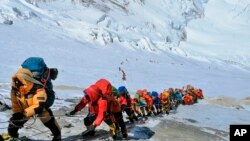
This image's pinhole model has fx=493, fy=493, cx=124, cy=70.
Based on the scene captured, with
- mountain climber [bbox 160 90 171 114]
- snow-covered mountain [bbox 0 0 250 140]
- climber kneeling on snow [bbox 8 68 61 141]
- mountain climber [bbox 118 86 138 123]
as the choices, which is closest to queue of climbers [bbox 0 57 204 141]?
climber kneeling on snow [bbox 8 68 61 141]

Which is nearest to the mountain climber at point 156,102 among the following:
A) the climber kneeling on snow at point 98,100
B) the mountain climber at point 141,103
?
the mountain climber at point 141,103

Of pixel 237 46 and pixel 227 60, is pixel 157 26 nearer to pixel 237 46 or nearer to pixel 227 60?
pixel 227 60

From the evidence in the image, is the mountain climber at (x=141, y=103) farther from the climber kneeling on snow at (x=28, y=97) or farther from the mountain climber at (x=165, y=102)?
the climber kneeling on snow at (x=28, y=97)

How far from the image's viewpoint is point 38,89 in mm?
8250

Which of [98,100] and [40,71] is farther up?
[40,71]

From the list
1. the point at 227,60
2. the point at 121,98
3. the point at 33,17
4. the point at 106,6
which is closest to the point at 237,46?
the point at 227,60

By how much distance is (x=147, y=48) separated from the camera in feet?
331

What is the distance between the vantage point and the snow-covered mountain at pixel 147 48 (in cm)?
2502

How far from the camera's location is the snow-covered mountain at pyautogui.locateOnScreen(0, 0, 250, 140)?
985 inches

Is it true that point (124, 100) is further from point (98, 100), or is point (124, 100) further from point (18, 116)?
point (18, 116)

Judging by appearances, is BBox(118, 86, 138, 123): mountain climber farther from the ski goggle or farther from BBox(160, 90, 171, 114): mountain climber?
BBox(160, 90, 171, 114): mountain climber

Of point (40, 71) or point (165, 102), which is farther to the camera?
point (165, 102)

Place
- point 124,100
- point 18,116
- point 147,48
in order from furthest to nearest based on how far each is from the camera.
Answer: point 147,48, point 124,100, point 18,116

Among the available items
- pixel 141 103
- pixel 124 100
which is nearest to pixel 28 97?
pixel 124 100
